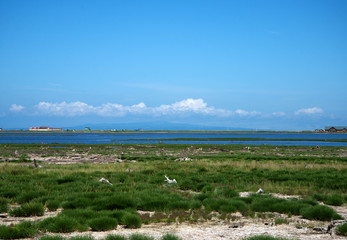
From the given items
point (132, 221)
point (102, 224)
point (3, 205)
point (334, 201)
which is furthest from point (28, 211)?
point (334, 201)

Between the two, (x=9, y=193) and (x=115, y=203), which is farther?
(x=9, y=193)

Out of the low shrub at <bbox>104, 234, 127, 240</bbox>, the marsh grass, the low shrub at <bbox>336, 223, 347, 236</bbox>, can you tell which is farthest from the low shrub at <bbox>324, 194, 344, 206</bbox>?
the marsh grass

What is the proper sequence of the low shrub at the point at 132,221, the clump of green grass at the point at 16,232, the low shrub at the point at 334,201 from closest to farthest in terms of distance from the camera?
the clump of green grass at the point at 16,232
the low shrub at the point at 132,221
the low shrub at the point at 334,201

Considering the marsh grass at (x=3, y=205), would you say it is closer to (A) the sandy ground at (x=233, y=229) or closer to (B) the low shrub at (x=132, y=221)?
(A) the sandy ground at (x=233, y=229)

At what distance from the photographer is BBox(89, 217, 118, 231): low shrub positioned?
11258 mm

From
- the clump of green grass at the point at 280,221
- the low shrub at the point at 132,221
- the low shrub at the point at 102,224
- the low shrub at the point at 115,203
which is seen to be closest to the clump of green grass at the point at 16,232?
the low shrub at the point at 102,224

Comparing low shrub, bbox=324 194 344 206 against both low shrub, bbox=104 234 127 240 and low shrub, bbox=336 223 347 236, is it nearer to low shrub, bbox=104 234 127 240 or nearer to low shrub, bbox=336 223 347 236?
low shrub, bbox=336 223 347 236

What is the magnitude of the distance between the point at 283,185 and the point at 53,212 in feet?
46.6

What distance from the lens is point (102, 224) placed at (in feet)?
37.1

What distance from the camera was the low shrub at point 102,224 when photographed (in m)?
11.3

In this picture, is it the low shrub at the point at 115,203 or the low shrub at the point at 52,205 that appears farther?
the low shrub at the point at 52,205

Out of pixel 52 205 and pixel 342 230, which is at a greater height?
pixel 342 230

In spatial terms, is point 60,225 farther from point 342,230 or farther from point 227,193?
point 227,193

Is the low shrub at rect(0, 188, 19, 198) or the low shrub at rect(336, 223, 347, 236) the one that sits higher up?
the low shrub at rect(336, 223, 347, 236)
